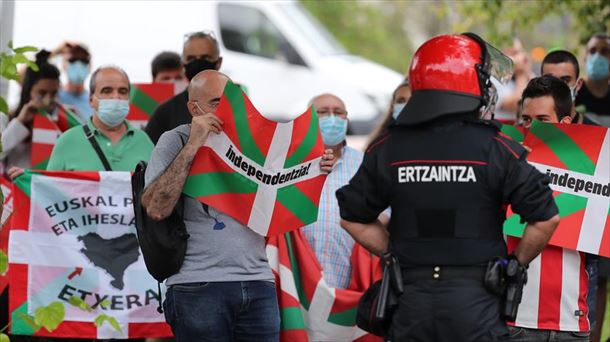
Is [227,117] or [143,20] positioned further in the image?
[143,20]

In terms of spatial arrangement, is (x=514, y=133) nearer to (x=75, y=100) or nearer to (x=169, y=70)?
(x=169, y=70)

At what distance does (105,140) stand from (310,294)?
166 cm

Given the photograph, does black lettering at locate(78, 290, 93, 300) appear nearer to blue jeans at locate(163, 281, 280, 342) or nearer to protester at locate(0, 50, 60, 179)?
protester at locate(0, 50, 60, 179)

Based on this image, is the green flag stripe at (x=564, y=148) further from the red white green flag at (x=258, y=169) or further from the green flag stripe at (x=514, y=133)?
the red white green flag at (x=258, y=169)

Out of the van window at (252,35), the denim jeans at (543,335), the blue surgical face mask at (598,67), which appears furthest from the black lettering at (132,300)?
the van window at (252,35)

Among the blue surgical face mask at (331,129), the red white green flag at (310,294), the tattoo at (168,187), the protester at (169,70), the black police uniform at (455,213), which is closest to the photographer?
the black police uniform at (455,213)

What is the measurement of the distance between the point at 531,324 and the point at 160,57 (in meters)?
5.28

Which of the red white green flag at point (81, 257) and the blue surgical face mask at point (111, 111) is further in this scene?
the blue surgical face mask at point (111, 111)

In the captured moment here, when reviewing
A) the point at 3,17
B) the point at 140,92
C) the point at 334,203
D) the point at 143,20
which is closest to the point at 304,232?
the point at 334,203

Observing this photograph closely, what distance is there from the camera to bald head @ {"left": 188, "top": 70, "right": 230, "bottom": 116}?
21.4 feet

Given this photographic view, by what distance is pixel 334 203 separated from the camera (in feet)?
26.0

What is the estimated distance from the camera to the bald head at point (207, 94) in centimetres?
651

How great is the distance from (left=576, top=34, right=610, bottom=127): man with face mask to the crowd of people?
5.43 feet

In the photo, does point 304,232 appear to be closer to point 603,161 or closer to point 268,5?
point 603,161
